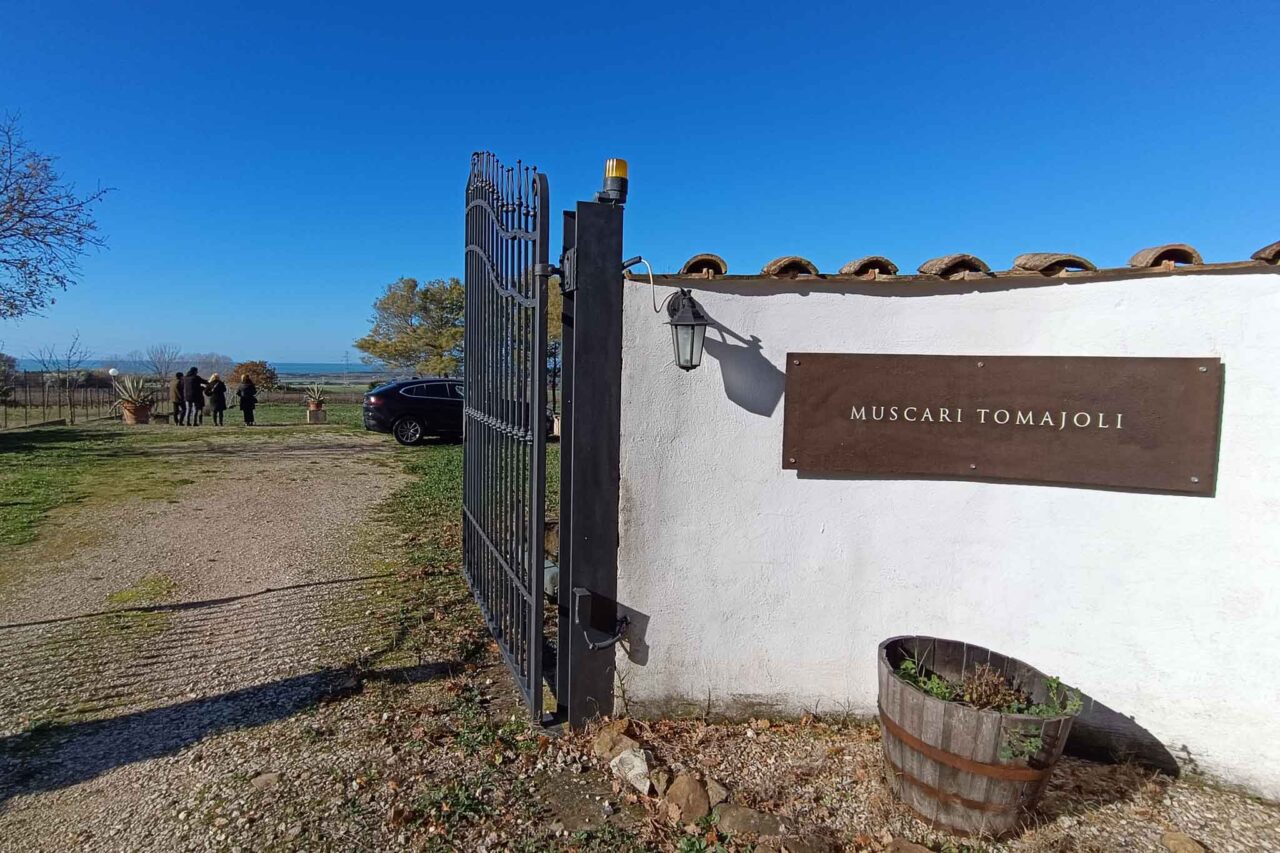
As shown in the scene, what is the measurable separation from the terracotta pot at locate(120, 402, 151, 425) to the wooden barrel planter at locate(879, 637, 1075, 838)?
21194 mm

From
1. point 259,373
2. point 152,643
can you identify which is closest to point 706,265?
point 152,643

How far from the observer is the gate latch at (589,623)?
3.27 meters

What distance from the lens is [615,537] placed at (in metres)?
3.35

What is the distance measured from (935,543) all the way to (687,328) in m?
1.61

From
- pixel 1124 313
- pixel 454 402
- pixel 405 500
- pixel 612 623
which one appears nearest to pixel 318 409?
pixel 454 402

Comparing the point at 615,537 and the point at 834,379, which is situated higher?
the point at 834,379

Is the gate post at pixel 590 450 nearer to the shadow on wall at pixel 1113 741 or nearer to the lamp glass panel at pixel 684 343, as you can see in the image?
the lamp glass panel at pixel 684 343

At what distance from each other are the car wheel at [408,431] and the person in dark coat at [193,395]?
7.26 metres

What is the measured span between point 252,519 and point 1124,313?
27.0ft

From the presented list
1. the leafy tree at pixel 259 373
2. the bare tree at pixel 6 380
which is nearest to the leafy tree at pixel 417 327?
the leafy tree at pixel 259 373

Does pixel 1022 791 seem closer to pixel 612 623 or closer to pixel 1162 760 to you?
pixel 1162 760

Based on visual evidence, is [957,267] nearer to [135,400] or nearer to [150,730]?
[150,730]

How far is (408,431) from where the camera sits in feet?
50.5

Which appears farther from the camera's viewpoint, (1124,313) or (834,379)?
(834,379)
